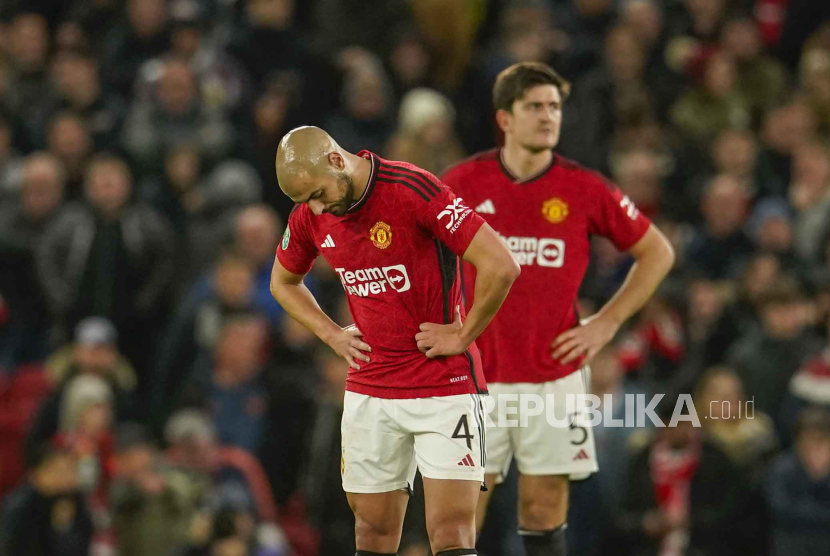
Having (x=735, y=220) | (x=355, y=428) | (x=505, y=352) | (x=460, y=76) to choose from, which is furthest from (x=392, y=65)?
→ (x=355, y=428)

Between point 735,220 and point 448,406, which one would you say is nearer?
point 448,406

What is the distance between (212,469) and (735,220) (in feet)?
16.9

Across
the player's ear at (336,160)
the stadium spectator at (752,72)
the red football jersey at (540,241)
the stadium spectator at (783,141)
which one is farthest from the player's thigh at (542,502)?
the stadium spectator at (752,72)

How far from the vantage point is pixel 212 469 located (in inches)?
414

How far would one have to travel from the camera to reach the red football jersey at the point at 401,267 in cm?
597

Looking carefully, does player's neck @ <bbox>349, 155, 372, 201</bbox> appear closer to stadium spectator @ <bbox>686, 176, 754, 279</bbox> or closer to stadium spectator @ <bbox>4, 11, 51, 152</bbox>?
stadium spectator @ <bbox>686, 176, 754, 279</bbox>

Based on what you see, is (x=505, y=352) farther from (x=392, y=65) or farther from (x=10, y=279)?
(x=392, y=65)

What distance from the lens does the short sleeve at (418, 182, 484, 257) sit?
5859mm

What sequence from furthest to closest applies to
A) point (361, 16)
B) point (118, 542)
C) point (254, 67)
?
point (361, 16)
point (254, 67)
point (118, 542)

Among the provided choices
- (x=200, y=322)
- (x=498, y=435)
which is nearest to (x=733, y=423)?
(x=498, y=435)

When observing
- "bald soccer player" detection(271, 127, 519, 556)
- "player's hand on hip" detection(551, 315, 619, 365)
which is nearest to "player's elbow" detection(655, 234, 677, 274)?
"player's hand on hip" detection(551, 315, 619, 365)

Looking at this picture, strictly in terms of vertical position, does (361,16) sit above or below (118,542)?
above

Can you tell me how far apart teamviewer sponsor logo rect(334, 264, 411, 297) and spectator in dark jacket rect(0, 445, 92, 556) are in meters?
4.99

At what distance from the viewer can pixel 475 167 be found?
7246 mm
